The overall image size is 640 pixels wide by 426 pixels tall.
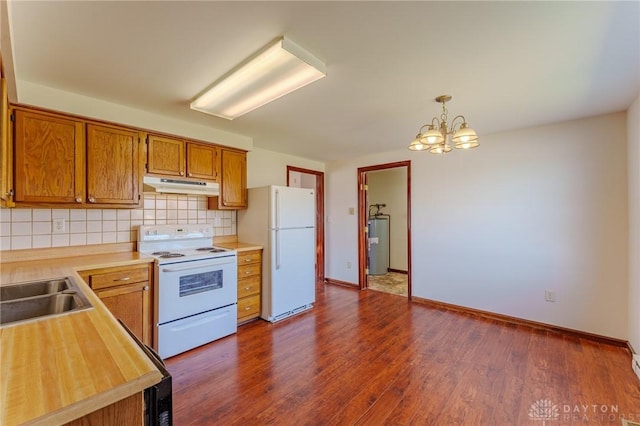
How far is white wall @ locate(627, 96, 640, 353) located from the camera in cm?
232

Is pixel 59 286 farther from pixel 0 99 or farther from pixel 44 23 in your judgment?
pixel 44 23

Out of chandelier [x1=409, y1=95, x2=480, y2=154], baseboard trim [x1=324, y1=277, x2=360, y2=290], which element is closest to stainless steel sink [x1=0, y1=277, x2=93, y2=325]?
chandelier [x1=409, y1=95, x2=480, y2=154]

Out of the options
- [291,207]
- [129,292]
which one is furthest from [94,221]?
[291,207]

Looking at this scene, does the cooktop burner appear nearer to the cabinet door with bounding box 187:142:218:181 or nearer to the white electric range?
the white electric range

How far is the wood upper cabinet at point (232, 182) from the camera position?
128 inches

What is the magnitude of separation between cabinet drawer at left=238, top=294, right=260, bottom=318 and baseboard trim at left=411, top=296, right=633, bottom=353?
7.35 feet

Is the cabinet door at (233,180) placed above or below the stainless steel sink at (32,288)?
above

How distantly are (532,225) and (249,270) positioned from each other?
328 centimetres

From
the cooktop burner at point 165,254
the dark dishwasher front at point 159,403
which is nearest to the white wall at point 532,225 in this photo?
the cooktop burner at point 165,254

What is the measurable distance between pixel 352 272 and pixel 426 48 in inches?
147

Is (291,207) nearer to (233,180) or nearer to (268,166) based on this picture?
(233,180)

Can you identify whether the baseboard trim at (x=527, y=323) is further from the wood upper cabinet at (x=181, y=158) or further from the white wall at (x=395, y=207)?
the wood upper cabinet at (x=181, y=158)

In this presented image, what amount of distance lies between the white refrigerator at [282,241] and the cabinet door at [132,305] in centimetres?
124

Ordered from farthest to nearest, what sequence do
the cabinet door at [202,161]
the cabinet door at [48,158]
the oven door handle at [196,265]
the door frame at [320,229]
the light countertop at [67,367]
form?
the door frame at [320,229], the cabinet door at [202,161], the oven door handle at [196,265], the cabinet door at [48,158], the light countertop at [67,367]
